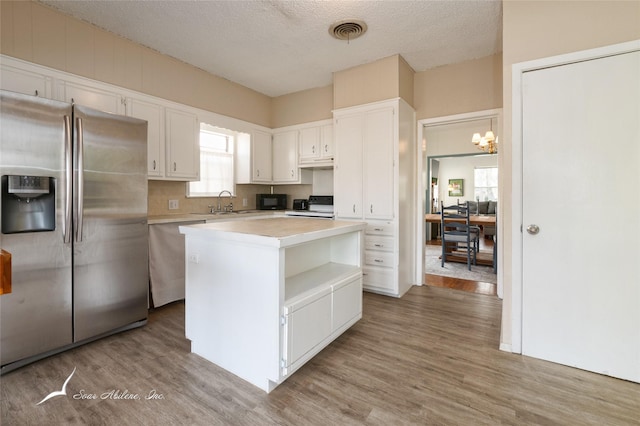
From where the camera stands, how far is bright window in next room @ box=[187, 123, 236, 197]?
414 cm

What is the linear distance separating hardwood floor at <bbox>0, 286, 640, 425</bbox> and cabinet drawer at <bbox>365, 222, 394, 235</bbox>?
1.31m

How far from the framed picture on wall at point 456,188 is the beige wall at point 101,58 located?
8.39 metres

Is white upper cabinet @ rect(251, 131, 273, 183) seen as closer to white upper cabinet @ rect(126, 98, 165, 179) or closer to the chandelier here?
white upper cabinet @ rect(126, 98, 165, 179)

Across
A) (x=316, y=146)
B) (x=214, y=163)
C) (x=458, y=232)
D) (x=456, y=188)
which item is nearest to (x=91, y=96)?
(x=214, y=163)

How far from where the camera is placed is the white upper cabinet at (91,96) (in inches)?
106

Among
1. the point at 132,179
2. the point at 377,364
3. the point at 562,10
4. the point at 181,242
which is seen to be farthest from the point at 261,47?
the point at 377,364

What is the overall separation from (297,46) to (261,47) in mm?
403

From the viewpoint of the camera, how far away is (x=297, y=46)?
131 inches

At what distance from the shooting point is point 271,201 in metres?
4.80

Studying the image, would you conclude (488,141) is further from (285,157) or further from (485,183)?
(485,183)

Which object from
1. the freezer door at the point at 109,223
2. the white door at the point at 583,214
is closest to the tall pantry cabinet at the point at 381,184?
the white door at the point at 583,214

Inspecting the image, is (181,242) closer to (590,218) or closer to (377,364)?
(377,364)

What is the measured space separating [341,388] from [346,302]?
63 cm

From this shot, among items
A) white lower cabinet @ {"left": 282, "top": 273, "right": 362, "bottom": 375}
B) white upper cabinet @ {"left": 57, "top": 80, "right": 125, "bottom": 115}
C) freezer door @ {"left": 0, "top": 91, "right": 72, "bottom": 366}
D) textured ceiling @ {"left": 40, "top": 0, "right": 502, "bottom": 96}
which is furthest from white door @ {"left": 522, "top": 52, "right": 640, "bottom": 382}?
white upper cabinet @ {"left": 57, "top": 80, "right": 125, "bottom": 115}
